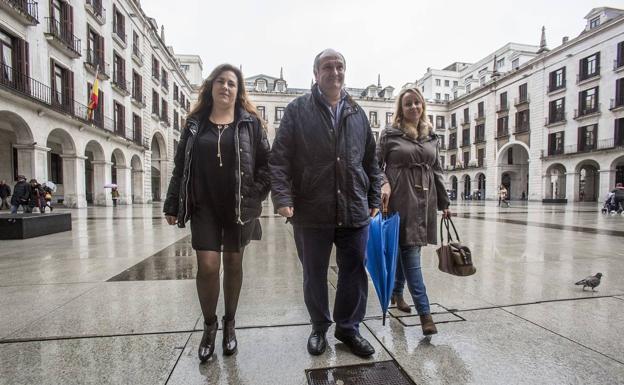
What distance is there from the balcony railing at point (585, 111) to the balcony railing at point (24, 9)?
37.6 meters

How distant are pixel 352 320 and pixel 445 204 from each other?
126 cm

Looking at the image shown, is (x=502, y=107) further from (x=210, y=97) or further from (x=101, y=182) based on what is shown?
(x=210, y=97)

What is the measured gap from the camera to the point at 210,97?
2336 millimetres

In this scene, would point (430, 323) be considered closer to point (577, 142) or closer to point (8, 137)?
point (8, 137)

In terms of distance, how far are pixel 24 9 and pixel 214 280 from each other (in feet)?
59.5

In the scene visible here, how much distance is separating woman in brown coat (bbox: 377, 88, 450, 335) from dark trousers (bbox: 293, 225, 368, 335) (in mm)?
455

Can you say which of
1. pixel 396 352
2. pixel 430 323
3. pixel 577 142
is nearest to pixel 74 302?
pixel 396 352

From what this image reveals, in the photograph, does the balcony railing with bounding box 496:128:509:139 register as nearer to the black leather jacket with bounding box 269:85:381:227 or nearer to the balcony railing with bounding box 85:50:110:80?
the balcony railing with bounding box 85:50:110:80

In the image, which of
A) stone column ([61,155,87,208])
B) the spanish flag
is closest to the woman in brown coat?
the spanish flag

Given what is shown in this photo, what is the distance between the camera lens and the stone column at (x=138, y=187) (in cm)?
2628

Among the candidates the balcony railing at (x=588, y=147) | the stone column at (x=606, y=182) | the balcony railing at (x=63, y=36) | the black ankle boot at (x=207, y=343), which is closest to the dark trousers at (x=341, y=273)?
the black ankle boot at (x=207, y=343)

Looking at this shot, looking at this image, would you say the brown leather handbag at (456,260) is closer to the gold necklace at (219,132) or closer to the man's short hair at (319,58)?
the man's short hair at (319,58)

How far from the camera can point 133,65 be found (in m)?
24.4

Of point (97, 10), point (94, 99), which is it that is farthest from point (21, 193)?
point (97, 10)
